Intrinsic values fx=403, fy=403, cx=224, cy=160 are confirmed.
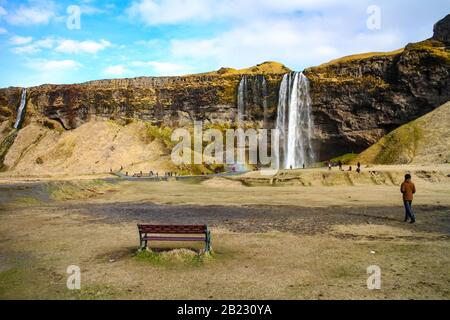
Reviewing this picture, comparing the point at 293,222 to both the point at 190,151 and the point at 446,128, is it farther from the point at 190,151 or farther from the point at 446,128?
the point at 190,151

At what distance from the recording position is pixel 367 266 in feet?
37.3

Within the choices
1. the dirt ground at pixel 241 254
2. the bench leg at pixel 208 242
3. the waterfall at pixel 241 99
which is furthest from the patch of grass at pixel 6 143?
the bench leg at pixel 208 242

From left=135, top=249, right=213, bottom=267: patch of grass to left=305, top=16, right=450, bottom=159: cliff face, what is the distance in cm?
7415

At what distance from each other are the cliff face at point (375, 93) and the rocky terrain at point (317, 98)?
18 centimetres

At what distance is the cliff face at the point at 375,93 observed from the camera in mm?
75125

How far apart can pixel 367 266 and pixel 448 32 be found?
81987 mm

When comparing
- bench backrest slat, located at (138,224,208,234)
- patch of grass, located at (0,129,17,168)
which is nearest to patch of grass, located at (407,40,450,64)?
bench backrest slat, located at (138,224,208,234)

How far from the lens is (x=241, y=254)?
1334cm

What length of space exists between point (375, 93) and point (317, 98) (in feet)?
37.1

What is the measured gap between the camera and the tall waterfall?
82.2 meters

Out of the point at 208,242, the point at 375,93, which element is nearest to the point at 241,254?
the point at 208,242

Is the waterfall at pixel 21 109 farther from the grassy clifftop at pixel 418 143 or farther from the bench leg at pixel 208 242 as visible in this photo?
the bench leg at pixel 208 242

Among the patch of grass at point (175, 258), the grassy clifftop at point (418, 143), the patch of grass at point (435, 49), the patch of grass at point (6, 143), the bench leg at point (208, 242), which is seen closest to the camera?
the patch of grass at point (175, 258)

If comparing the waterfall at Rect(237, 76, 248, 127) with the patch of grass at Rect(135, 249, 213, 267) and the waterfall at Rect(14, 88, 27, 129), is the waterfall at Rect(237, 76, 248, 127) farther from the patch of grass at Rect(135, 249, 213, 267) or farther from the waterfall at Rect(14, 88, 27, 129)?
the patch of grass at Rect(135, 249, 213, 267)
